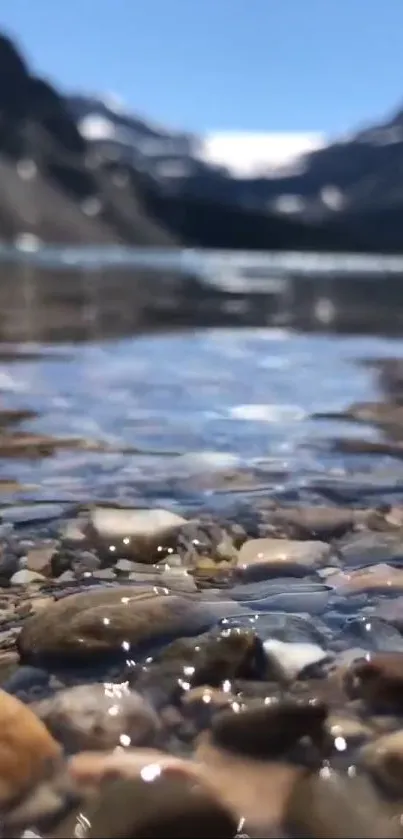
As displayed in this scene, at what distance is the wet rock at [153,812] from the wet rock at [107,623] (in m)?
0.49

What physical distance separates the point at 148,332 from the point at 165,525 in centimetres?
915

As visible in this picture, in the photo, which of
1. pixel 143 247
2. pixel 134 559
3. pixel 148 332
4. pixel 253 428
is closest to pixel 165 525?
pixel 134 559

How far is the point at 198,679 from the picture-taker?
167 centimetres

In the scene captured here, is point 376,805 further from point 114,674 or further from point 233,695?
point 114,674

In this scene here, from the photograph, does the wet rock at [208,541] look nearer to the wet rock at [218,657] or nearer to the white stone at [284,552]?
the white stone at [284,552]

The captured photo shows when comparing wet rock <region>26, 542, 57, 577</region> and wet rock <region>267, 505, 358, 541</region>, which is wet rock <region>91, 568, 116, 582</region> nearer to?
wet rock <region>26, 542, 57, 577</region>

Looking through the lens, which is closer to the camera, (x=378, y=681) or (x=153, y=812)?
(x=153, y=812)

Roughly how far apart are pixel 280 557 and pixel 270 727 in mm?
997

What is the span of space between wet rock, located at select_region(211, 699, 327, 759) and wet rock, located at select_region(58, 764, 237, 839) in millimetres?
171

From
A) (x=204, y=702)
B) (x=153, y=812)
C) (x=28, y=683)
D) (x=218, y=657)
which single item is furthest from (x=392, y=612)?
(x=153, y=812)

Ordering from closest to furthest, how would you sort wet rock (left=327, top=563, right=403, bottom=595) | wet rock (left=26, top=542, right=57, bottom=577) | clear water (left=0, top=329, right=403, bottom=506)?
wet rock (left=327, top=563, right=403, bottom=595), wet rock (left=26, top=542, right=57, bottom=577), clear water (left=0, top=329, right=403, bottom=506)

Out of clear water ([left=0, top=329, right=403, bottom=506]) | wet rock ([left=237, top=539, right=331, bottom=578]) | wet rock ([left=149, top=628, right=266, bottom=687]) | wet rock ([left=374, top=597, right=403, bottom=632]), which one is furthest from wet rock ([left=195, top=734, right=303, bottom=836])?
clear water ([left=0, top=329, right=403, bottom=506])

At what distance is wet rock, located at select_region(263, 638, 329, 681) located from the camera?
171 centimetres

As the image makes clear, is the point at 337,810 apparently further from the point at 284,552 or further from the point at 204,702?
the point at 284,552
